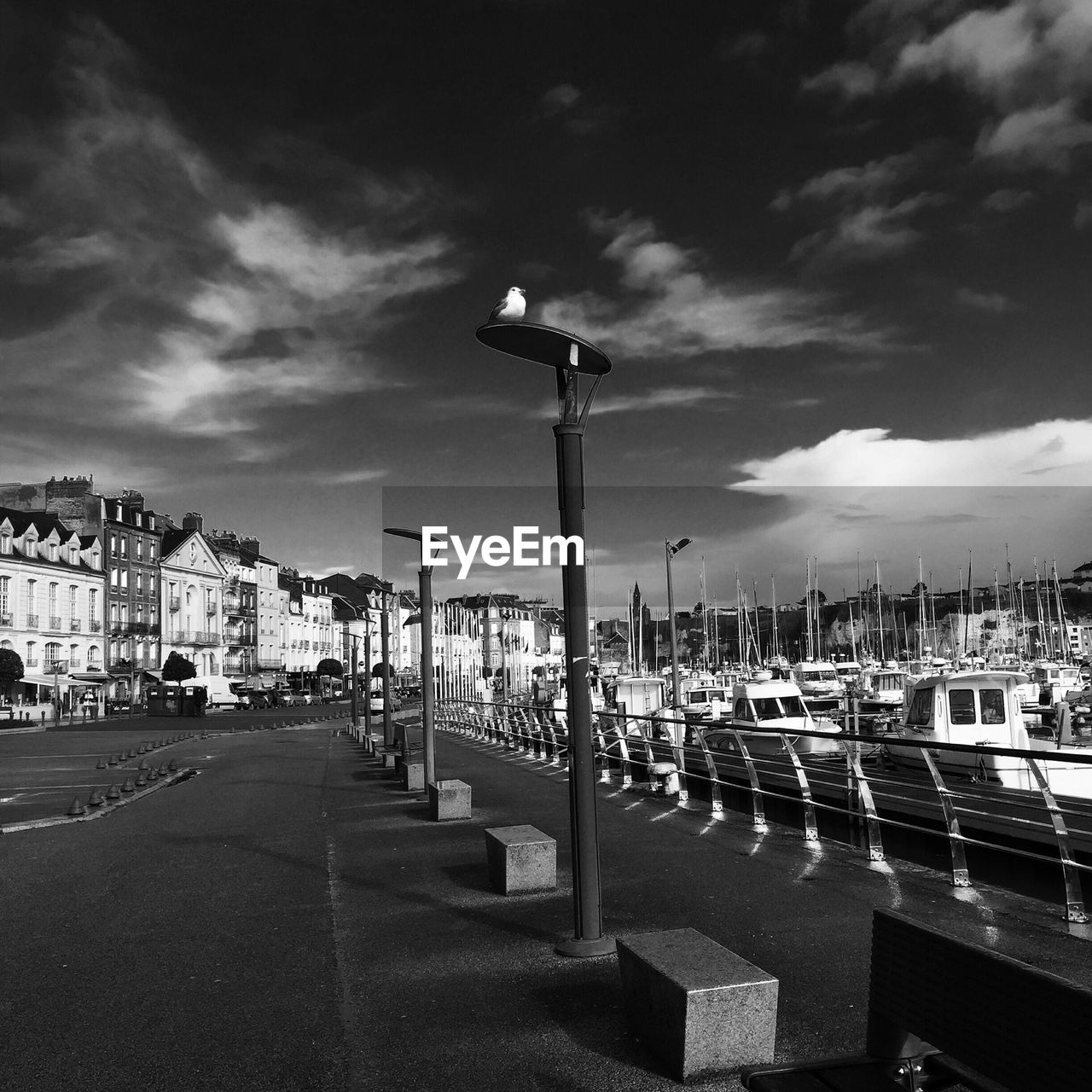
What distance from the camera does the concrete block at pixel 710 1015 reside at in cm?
493

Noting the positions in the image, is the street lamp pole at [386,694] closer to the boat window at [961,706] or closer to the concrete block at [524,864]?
the boat window at [961,706]

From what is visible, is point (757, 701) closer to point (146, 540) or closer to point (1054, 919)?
point (1054, 919)

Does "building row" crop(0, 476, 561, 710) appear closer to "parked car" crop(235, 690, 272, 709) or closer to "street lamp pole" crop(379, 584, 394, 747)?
"parked car" crop(235, 690, 272, 709)

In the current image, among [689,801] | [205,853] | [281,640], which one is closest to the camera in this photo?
[205,853]

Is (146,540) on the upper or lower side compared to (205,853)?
upper

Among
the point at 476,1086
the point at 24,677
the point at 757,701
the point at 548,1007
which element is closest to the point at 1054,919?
the point at 548,1007

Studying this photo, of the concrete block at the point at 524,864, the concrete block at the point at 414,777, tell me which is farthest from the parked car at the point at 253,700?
the concrete block at the point at 524,864

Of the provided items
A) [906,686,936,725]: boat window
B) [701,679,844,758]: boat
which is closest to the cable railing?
[701,679,844,758]: boat

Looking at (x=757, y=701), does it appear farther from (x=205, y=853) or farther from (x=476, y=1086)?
(x=476, y=1086)

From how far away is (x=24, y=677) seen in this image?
238 feet

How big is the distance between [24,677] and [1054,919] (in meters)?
76.3

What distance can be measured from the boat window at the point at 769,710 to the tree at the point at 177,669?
57.8 metres

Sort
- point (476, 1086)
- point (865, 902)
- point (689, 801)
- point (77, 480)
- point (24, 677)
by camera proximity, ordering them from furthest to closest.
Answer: point (77, 480) < point (24, 677) < point (689, 801) < point (865, 902) < point (476, 1086)

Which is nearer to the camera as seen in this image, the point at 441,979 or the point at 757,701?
the point at 441,979
